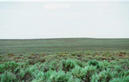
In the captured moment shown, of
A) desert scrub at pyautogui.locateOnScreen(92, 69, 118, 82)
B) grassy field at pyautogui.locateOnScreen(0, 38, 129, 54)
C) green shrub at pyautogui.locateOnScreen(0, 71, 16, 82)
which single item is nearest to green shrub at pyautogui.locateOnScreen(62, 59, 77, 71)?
grassy field at pyautogui.locateOnScreen(0, 38, 129, 54)

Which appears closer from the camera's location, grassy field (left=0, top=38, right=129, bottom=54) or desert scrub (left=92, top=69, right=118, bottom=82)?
desert scrub (left=92, top=69, right=118, bottom=82)

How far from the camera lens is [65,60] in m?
2.26

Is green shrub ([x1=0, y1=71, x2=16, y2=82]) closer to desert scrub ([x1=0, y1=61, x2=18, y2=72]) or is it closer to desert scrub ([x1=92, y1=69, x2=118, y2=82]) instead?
Result: desert scrub ([x1=0, y1=61, x2=18, y2=72])

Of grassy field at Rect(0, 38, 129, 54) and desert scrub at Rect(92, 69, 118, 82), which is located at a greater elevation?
grassy field at Rect(0, 38, 129, 54)

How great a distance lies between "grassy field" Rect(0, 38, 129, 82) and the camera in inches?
79.0

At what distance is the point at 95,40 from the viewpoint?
94.4 inches

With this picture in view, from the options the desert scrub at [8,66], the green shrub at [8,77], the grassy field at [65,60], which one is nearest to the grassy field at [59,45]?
the grassy field at [65,60]

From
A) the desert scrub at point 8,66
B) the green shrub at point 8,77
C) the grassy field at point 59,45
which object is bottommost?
the green shrub at point 8,77

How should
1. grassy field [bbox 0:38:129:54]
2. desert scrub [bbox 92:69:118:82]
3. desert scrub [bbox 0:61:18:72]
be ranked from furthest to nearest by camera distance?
1. grassy field [bbox 0:38:129:54]
2. desert scrub [bbox 0:61:18:72]
3. desert scrub [bbox 92:69:118:82]

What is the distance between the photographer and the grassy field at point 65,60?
6.59ft

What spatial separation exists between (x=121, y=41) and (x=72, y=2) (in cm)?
103

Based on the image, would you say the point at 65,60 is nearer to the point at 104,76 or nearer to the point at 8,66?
the point at 104,76


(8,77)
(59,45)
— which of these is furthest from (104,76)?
(8,77)

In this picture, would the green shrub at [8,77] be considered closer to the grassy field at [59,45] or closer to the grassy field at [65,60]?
the grassy field at [65,60]
